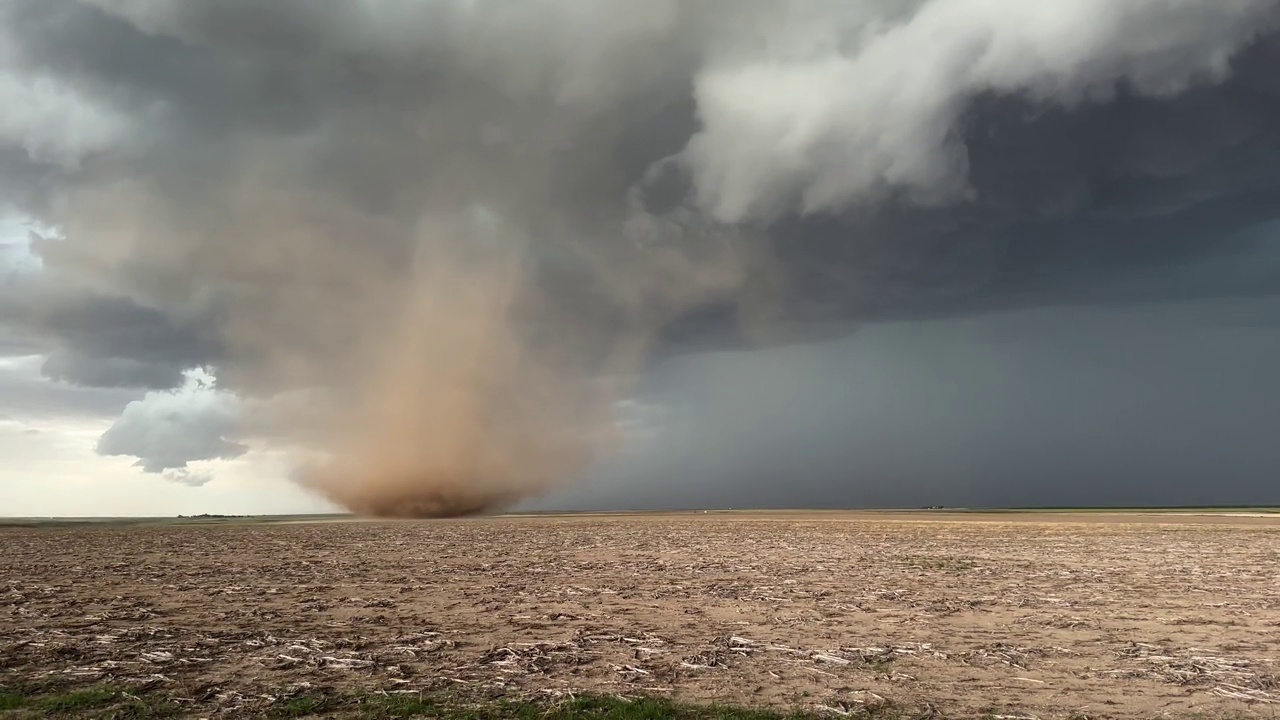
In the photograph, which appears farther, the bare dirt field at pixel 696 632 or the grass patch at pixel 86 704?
the bare dirt field at pixel 696 632

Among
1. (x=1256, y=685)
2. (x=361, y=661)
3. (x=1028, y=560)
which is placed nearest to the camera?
(x=1256, y=685)

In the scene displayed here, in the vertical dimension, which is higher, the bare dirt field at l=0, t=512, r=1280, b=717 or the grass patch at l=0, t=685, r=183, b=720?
the grass patch at l=0, t=685, r=183, b=720

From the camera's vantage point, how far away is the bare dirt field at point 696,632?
12.2 m

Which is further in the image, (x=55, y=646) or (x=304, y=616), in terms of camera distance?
(x=304, y=616)

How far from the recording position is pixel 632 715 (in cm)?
1045

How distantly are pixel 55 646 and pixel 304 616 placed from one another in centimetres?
549

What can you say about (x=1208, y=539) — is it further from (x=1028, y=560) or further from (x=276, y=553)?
(x=276, y=553)

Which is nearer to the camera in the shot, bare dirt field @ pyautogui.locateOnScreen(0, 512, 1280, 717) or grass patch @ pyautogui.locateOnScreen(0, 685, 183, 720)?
grass patch @ pyautogui.locateOnScreen(0, 685, 183, 720)

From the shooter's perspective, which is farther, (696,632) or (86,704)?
(696,632)

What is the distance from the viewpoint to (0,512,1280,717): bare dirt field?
40.0ft

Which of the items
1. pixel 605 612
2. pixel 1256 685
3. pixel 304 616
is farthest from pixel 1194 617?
pixel 304 616

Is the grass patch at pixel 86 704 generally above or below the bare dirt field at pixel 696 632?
above

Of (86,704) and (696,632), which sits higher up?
(86,704)

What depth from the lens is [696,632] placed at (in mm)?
17375
